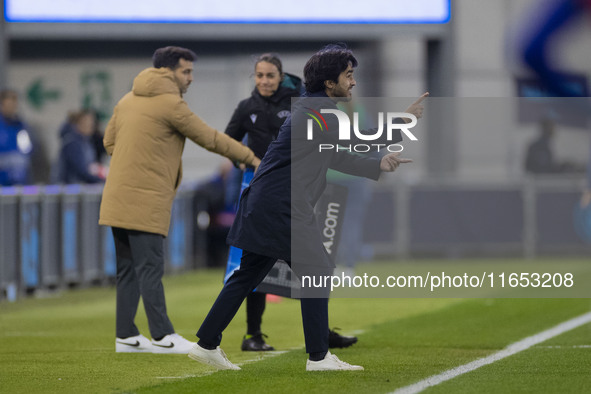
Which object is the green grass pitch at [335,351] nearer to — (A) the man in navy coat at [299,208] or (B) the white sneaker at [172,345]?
(B) the white sneaker at [172,345]

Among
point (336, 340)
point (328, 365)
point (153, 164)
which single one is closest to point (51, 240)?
point (153, 164)

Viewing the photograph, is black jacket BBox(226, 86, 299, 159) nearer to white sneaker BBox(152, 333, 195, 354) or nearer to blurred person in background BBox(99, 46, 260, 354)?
blurred person in background BBox(99, 46, 260, 354)

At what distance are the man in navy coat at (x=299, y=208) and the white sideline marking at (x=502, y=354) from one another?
1.74 feet

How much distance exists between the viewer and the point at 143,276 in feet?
27.3

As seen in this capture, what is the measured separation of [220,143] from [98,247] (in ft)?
23.0

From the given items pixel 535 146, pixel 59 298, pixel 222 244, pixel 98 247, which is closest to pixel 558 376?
pixel 59 298

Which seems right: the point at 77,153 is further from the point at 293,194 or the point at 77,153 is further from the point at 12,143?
the point at 293,194

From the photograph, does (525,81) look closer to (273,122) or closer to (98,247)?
(98,247)

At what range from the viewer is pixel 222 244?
18.0m

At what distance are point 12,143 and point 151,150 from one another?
7.02m

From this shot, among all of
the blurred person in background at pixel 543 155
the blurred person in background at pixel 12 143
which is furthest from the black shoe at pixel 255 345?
the blurred person in background at pixel 543 155

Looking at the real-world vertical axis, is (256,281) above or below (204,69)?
below

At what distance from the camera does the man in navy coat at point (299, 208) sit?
6.91 metres

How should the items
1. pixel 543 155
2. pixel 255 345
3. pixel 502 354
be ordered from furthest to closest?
1. pixel 543 155
2. pixel 255 345
3. pixel 502 354
